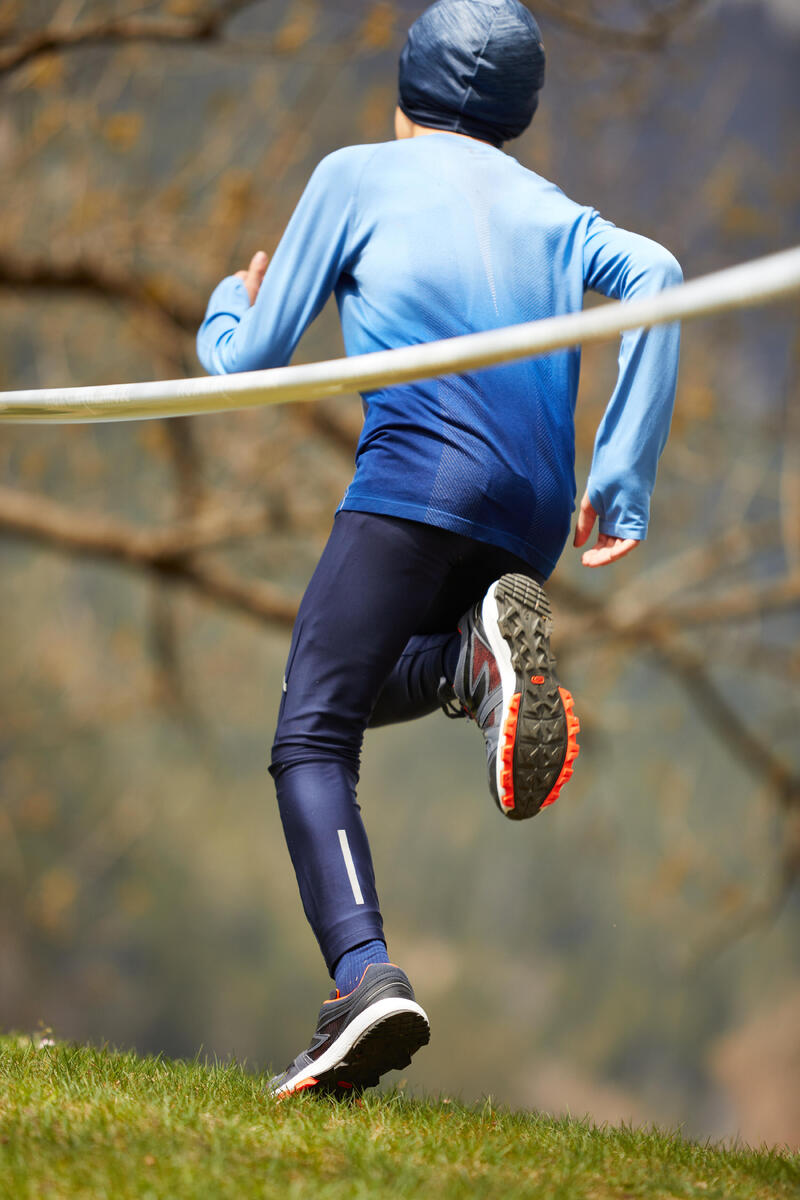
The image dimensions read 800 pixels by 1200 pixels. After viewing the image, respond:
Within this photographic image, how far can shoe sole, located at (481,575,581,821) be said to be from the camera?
65.6 inches

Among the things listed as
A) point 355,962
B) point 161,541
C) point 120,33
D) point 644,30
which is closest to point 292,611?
point 161,541

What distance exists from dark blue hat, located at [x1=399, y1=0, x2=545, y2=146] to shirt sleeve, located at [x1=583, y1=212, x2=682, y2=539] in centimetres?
28

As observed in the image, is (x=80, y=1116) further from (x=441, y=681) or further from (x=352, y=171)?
(x=352, y=171)

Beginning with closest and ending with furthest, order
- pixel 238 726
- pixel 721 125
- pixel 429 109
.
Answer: pixel 429 109 → pixel 721 125 → pixel 238 726

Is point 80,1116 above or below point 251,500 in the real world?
below

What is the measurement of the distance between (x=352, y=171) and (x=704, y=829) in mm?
7406

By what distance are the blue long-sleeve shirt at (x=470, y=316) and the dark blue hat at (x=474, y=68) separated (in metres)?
0.08

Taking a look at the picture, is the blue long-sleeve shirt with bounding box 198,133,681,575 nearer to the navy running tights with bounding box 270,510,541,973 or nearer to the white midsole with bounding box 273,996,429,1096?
the navy running tights with bounding box 270,510,541,973

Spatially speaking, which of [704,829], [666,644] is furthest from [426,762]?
[666,644]

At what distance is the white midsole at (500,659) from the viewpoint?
167 centimetres

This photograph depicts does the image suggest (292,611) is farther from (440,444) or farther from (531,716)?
(531,716)

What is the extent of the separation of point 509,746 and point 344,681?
0.91 feet

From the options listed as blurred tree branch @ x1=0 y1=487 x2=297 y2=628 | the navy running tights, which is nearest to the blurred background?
blurred tree branch @ x1=0 y1=487 x2=297 y2=628

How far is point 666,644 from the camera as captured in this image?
6129 millimetres
